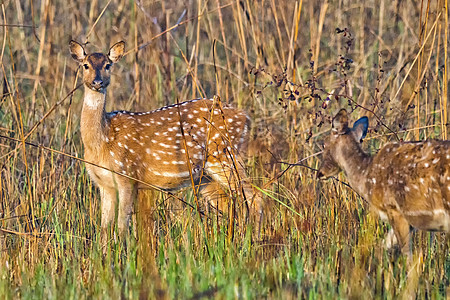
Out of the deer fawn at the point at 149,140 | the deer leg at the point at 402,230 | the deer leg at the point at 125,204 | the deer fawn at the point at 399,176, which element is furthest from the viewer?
the deer fawn at the point at 149,140

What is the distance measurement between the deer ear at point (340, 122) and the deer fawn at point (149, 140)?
171cm

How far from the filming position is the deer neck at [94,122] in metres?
6.35

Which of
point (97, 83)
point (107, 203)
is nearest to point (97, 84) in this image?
point (97, 83)

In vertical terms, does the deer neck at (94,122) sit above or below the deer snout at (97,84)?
below

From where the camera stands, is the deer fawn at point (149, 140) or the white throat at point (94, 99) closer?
the deer fawn at point (149, 140)

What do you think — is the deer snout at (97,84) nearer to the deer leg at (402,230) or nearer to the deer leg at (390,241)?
the deer leg at (390,241)

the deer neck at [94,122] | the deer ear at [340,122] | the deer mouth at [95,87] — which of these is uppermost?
the deer mouth at [95,87]

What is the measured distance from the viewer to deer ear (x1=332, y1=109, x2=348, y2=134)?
177 inches

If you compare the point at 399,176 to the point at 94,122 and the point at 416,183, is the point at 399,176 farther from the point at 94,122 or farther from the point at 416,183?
the point at 94,122


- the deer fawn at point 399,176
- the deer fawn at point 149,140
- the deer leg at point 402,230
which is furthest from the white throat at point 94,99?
the deer leg at point 402,230

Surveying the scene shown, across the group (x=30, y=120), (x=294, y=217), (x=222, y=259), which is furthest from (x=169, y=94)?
(x=222, y=259)

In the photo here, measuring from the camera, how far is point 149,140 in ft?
21.2

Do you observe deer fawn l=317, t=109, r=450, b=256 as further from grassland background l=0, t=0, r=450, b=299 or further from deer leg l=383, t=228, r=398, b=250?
grassland background l=0, t=0, r=450, b=299

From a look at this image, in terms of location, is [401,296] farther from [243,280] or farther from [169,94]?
[169,94]
